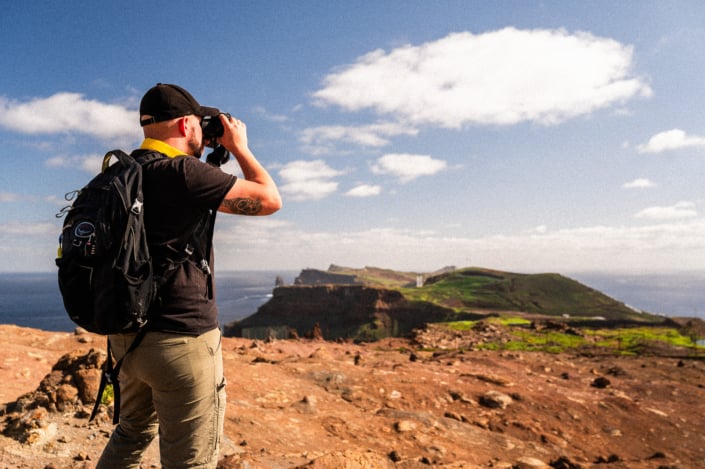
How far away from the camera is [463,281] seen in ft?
343

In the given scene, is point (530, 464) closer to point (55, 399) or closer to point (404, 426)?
point (404, 426)

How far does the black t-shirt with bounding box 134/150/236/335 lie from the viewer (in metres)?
2.21

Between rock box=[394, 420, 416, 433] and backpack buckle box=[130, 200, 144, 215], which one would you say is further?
rock box=[394, 420, 416, 433]

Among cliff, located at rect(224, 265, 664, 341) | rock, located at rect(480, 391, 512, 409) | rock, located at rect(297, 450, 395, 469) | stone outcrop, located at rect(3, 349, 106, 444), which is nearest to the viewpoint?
rock, located at rect(297, 450, 395, 469)

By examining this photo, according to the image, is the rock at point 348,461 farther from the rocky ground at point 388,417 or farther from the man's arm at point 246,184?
the man's arm at point 246,184

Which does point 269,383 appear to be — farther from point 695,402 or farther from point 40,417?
point 695,402

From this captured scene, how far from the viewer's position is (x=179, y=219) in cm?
232

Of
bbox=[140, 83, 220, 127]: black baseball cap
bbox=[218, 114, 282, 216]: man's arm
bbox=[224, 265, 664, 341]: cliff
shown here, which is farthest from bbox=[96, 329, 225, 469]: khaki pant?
bbox=[224, 265, 664, 341]: cliff

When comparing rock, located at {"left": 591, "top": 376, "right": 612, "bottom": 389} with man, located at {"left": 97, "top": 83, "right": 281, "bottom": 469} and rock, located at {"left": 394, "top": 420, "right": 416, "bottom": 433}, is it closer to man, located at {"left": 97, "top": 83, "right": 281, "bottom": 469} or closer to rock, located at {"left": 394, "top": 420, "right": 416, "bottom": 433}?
rock, located at {"left": 394, "top": 420, "right": 416, "bottom": 433}

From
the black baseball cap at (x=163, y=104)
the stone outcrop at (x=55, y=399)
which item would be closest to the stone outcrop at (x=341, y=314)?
the stone outcrop at (x=55, y=399)

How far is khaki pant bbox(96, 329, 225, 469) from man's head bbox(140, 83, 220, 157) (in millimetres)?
1171

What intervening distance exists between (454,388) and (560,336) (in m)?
23.7

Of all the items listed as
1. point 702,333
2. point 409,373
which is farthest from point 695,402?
point 702,333

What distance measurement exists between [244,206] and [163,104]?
769 mm
